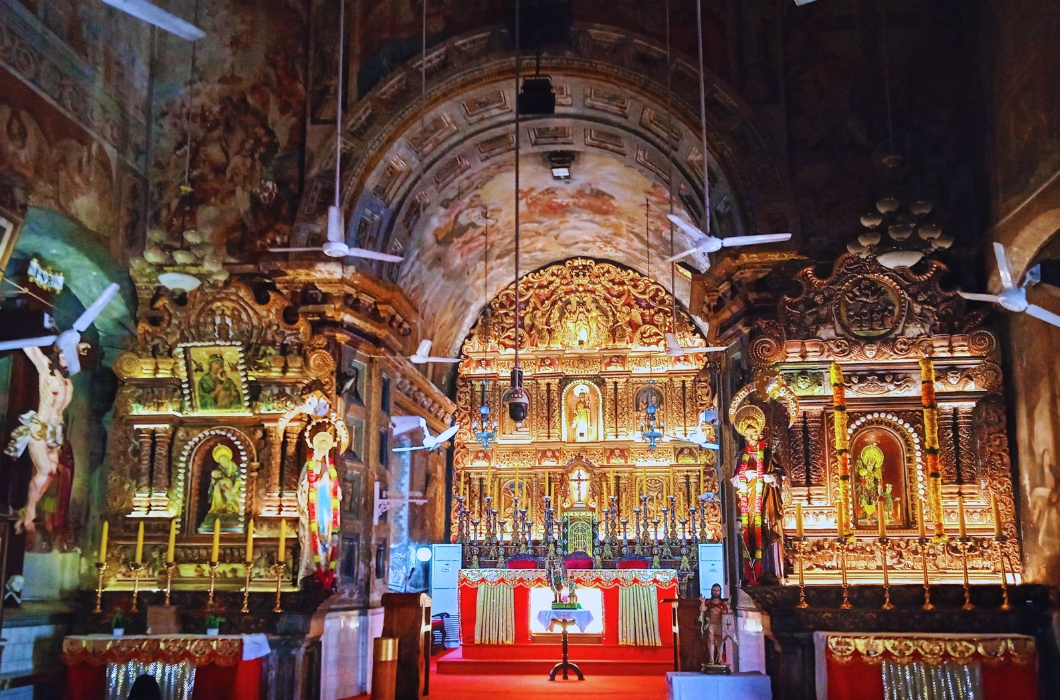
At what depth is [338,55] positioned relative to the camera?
43.6 feet

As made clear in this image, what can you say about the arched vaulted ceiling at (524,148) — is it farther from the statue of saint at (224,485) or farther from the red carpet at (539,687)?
the red carpet at (539,687)

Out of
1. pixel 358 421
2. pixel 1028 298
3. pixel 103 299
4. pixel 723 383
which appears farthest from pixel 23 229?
pixel 1028 298

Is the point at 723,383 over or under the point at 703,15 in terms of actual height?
under

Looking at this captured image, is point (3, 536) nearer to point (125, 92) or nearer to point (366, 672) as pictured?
point (366, 672)

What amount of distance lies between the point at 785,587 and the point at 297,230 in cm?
732

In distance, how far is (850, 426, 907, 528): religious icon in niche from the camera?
11.3 m

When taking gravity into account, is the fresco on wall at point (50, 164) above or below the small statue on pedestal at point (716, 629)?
above

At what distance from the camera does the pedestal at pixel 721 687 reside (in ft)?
32.8

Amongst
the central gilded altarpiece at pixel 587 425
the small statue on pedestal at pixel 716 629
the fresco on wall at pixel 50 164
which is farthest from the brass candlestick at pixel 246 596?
the central gilded altarpiece at pixel 587 425

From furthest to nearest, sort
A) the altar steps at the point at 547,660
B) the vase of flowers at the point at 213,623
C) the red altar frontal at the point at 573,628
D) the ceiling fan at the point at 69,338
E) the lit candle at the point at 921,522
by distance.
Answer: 1. the red altar frontal at the point at 573,628
2. the altar steps at the point at 547,660
3. the vase of flowers at the point at 213,623
4. the lit candle at the point at 921,522
5. the ceiling fan at the point at 69,338

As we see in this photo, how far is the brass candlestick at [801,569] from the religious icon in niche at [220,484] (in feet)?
21.7

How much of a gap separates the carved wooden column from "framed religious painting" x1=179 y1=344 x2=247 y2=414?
456 millimetres

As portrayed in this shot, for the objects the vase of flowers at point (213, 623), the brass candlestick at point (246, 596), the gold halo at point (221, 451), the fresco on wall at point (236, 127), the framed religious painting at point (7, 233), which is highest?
the fresco on wall at point (236, 127)

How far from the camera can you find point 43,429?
11070 mm
